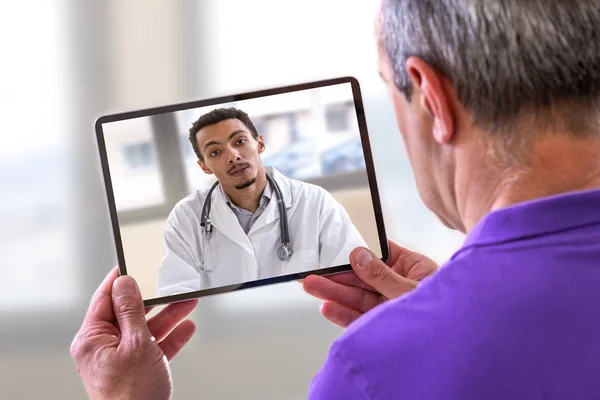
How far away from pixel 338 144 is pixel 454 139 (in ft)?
1.23

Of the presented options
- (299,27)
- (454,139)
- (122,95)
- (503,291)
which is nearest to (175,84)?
(122,95)

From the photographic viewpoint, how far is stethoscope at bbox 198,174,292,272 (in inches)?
37.9

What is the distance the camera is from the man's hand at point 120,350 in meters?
0.88

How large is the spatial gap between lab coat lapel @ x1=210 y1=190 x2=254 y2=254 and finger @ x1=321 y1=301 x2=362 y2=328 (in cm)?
16

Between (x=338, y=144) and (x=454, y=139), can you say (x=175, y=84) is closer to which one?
(x=338, y=144)

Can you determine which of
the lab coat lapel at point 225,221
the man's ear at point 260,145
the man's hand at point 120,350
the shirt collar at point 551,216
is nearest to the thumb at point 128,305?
the man's hand at point 120,350

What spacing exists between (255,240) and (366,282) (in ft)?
0.49

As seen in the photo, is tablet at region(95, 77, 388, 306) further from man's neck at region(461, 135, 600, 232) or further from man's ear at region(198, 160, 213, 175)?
man's neck at region(461, 135, 600, 232)

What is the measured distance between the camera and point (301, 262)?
96 cm

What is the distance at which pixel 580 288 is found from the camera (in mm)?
521

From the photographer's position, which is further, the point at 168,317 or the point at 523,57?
the point at 168,317

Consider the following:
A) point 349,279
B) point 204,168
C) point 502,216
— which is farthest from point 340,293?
point 502,216

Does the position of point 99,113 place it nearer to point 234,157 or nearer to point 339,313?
point 234,157

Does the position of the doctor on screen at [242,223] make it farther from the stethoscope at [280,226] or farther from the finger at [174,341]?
the finger at [174,341]
